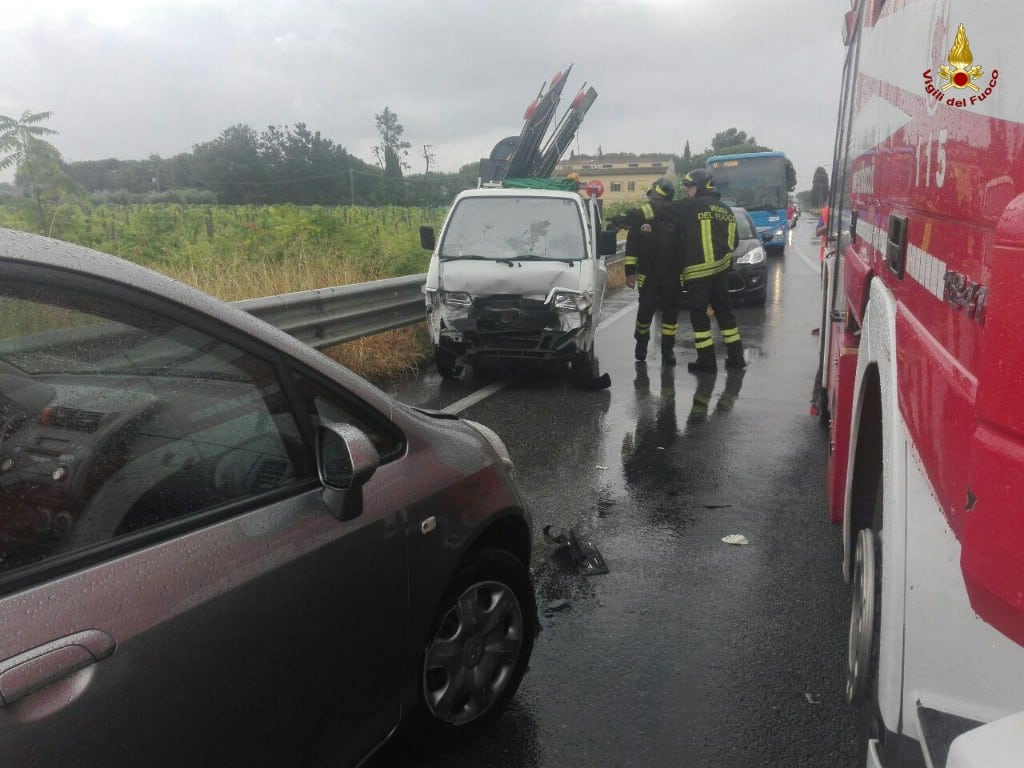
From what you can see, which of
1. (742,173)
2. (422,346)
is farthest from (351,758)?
(742,173)

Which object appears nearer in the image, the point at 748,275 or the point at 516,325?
the point at 516,325

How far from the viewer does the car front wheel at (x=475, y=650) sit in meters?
2.62

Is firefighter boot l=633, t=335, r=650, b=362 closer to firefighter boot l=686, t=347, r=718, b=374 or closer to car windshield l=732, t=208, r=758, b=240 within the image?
firefighter boot l=686, t=347, r=718, b=374

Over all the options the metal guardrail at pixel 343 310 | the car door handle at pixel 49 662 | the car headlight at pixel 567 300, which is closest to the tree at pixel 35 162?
the metal guardrail at pixel 343 310

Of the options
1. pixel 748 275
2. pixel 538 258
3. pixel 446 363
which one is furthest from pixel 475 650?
pixel 748 275

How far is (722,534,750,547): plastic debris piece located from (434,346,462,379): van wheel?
413 centimetres

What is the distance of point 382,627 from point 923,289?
1.54m

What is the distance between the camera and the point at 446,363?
27.8 feet

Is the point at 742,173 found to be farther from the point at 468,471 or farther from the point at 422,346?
the point at 468,471

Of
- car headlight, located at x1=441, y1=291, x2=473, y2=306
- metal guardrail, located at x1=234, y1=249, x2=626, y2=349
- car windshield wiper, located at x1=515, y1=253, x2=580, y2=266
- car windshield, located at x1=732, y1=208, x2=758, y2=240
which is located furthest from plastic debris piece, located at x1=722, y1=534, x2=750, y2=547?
car windshield, located at x1=732, y1=208, x2=758, y2=240

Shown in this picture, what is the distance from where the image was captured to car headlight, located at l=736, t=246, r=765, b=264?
47.1 ft

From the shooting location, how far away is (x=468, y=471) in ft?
9.01

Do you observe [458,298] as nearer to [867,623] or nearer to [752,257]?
[867,623]

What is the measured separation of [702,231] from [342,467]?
7.33m
